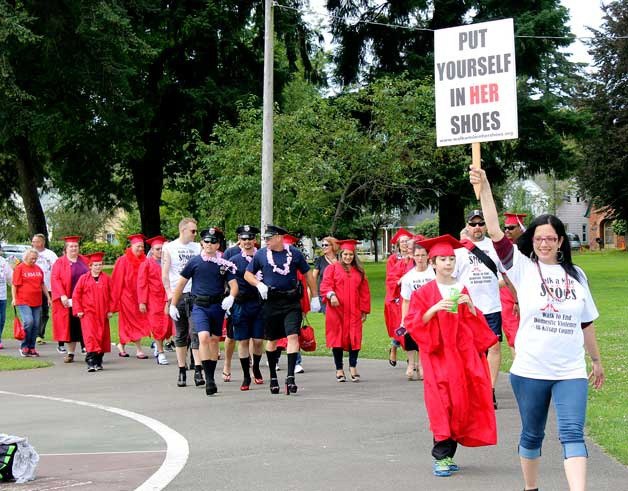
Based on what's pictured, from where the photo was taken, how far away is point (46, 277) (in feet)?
67.4

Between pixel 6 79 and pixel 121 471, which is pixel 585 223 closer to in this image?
pixel 6 79

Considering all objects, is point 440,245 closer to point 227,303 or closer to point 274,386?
point 274,386

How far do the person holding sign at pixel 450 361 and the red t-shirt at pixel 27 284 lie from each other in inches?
475

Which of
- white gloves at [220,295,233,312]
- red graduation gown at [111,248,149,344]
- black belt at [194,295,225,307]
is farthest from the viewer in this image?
red graduation gown at [111,248,149,344]

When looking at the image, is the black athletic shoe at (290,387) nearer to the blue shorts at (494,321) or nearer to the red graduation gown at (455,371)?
the blue shorts at (494,321)

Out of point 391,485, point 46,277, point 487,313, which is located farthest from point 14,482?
point 46,277

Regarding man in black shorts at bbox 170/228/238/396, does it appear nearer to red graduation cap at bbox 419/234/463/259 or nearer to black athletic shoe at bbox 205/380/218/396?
black athletic shoe at bbox 205/380/218/396

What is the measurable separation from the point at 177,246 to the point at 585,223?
109 metres

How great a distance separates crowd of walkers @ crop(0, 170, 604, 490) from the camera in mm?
6309

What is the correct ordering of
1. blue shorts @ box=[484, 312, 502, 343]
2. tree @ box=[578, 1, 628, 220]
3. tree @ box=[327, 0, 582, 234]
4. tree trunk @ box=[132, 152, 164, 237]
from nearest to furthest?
blue shorts @ box=[484, 312, 502, 343] → tree @ box=[327, 0, 582, 234] → tree trunk @ box=[132, 152, 164, 237] → tree @ box=[578, 1, 628, 220]

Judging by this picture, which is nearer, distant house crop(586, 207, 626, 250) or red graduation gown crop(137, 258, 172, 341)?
red graduation gown crop(137, 258, 172, 341)

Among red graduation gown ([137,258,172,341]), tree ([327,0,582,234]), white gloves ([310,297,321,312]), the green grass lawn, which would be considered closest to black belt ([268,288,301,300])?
white gloves ([310,297,321,312])

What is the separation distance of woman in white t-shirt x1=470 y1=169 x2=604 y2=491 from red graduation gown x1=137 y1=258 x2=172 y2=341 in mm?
11631

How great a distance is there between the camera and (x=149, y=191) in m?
40.6
